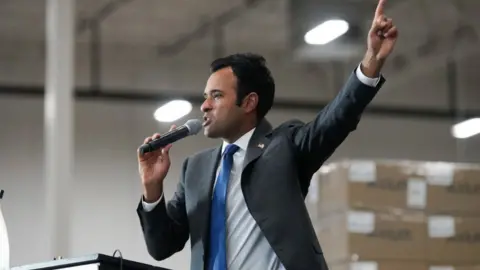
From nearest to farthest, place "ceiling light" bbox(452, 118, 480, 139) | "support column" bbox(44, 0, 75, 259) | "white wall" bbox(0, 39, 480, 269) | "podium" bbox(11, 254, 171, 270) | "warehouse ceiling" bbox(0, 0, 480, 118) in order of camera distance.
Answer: "podium" bbox(11, 254, 171, 270), "support column" bbox(44, 0, 75, 259), "warehouse ceiling" bbox(0, 0, 480, 118), "white wall" bbox(0, 39, 480, 269), "ceiling light" bbox(452, 118, 480, 139)

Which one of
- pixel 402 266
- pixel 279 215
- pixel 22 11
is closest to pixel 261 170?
pixel 279 215

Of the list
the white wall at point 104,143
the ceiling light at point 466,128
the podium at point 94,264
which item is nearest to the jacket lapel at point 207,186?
the podium at point 94,264

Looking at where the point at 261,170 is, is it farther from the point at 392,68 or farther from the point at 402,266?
the point at 392,68

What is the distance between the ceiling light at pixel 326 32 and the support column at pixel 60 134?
5.76ft

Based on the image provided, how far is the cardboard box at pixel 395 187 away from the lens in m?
4.39

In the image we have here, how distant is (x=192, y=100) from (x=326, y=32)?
7.75 ft

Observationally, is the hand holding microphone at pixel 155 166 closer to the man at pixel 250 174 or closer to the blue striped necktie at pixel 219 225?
the man at pixel 250 174

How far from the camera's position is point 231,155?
2.27 m

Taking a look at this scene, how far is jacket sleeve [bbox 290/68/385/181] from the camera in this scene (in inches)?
77.6

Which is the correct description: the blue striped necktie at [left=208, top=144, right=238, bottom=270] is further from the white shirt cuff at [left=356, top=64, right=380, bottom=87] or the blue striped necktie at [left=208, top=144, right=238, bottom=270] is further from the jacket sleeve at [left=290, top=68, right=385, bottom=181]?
the white shirt cuff at [left=356, top=64, right=380, bottom=87]

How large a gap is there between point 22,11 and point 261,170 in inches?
211

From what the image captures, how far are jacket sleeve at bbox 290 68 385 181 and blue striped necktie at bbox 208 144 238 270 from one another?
0.20m

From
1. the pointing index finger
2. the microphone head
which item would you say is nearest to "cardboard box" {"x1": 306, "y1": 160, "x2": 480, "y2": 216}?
the microphone head

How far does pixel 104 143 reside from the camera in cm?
790
